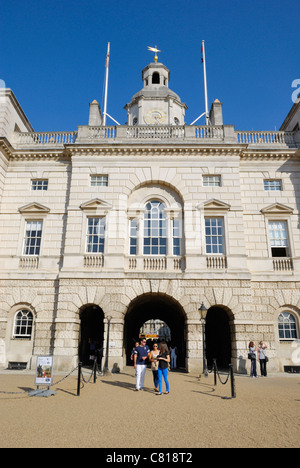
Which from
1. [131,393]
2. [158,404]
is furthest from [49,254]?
[158,404]

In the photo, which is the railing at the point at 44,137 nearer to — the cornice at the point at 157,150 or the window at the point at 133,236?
the cornice at the point at 157,150

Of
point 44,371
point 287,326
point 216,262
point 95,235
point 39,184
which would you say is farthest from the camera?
point 39,184

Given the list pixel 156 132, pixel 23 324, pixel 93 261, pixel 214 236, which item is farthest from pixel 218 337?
pixel 156 132

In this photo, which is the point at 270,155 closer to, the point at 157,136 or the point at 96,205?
A: the point at 157,136

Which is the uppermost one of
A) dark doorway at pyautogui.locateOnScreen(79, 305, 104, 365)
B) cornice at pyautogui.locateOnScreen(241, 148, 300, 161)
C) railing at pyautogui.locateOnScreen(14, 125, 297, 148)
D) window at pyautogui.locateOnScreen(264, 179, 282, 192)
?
railing at pyautogui.locateOnScreen(14, 125, 297, 148)

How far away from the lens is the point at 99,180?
810 inches

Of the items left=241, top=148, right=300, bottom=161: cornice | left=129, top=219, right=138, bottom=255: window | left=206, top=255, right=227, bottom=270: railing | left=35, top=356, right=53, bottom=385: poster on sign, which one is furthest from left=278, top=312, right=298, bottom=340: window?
left=35, top=356, right=53, bottom=385: poster on sign

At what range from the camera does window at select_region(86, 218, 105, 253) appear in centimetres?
1930

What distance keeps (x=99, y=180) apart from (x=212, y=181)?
7389mm

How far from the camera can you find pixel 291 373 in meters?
17.1

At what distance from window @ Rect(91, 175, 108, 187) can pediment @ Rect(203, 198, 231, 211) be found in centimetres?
662

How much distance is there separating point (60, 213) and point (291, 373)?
16.5 meters

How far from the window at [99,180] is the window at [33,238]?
14.1ft

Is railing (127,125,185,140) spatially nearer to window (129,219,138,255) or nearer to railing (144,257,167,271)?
window (129,219,138,255)
